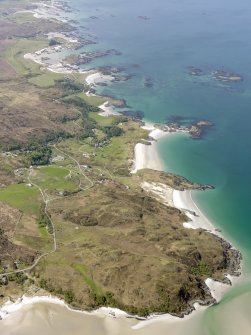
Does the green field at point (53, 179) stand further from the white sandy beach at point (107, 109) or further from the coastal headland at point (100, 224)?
the white sandy beach at point (107, 109)

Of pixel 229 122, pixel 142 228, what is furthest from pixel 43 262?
pixel 229 122

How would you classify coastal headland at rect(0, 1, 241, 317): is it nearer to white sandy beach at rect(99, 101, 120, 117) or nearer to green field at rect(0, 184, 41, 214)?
green field at rect(0, 184, 41, 214)

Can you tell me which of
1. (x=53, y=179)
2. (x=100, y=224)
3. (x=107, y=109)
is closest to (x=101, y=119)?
(x=107, y=109)

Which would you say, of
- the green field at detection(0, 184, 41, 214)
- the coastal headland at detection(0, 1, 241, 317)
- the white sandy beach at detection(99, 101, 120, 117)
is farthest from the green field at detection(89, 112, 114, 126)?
the green field at detection(0, 184, 41, 214)

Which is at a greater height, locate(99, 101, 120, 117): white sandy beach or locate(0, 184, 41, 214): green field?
locate(0, 184, 41, 214): green field

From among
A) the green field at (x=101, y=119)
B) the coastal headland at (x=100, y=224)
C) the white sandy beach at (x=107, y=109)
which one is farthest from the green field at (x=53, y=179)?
the white sandy beach at (x=107, y=109)

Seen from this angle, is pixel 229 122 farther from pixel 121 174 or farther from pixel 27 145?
pixel 27 145
